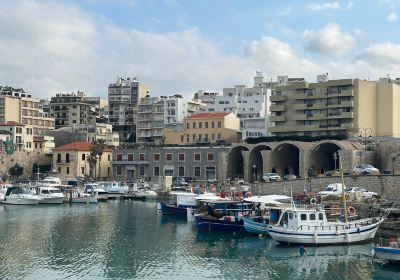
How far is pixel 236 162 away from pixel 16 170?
37448 mm

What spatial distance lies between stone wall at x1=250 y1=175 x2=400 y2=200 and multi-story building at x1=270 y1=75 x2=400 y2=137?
22.5 m

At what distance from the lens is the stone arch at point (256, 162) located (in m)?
88.8

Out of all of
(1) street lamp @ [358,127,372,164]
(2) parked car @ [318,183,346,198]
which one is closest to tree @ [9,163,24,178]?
(1) street lamp @ [358,127,372,164]

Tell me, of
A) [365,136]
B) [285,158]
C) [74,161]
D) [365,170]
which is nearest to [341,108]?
[365,136]

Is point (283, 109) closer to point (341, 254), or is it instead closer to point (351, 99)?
point (351, 99)

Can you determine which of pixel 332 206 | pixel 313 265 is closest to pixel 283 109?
pixel 332 206

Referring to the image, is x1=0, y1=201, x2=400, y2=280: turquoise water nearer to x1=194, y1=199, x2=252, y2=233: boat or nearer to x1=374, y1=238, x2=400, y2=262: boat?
x1=374, y1=238, x2=400, y2=262: boat

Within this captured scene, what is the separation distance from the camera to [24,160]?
106000 millimetres

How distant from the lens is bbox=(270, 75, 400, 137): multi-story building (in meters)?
91.7

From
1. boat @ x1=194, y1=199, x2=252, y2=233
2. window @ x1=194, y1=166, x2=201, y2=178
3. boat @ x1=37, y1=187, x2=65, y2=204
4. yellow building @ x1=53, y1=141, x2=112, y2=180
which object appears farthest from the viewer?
yellow building @ x1=53, y1=141, x2=112, y2=180

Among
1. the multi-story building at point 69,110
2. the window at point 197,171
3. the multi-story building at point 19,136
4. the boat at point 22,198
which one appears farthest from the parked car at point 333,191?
the multi-story building at point 69,110

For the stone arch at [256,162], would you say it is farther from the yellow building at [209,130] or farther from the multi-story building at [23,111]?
the multi-story building at [23,111]

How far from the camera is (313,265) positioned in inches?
1467

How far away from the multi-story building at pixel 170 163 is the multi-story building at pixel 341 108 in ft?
40.9
